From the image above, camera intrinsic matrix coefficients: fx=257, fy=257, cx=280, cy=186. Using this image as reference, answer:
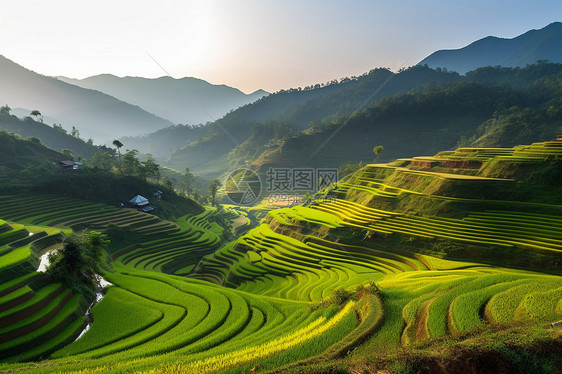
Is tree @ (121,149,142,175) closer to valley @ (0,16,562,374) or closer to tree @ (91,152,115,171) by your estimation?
valley @ (0,16,562,374)

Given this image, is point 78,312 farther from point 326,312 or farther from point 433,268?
point 433,268

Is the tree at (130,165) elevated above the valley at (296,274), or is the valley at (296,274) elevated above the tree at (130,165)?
the tree at (130,165)

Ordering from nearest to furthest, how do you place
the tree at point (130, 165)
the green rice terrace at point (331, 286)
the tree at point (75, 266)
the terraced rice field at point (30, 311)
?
the green rice terrace at point (331, 286) → the terraced rice field at point (30, 311) → the tree at point (75, 266) → the tree at point (130, 165)

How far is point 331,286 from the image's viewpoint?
18.6 m

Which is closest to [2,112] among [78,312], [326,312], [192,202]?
[192,202]

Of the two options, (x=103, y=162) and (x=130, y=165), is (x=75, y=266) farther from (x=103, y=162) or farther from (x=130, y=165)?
(x=103, y=162)

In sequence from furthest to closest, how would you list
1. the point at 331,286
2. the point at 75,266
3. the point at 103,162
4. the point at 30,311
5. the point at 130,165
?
the point at 103,162
the point at 130,165
the point at 331,286
the point at 75,266
the point at 30,311

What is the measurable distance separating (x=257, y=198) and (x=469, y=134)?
7399 centimetres

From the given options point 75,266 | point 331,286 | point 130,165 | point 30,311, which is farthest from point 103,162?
point 331,286

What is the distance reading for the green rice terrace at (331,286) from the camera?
25.5 ft

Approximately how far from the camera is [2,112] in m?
80.5

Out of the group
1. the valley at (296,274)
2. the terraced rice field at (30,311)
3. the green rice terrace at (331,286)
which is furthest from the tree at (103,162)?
the terraced rice field at (30,311)

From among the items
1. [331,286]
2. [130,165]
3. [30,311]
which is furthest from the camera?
[130,165]

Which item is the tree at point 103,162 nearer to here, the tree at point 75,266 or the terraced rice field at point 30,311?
the terraced rice field at point 30,311
